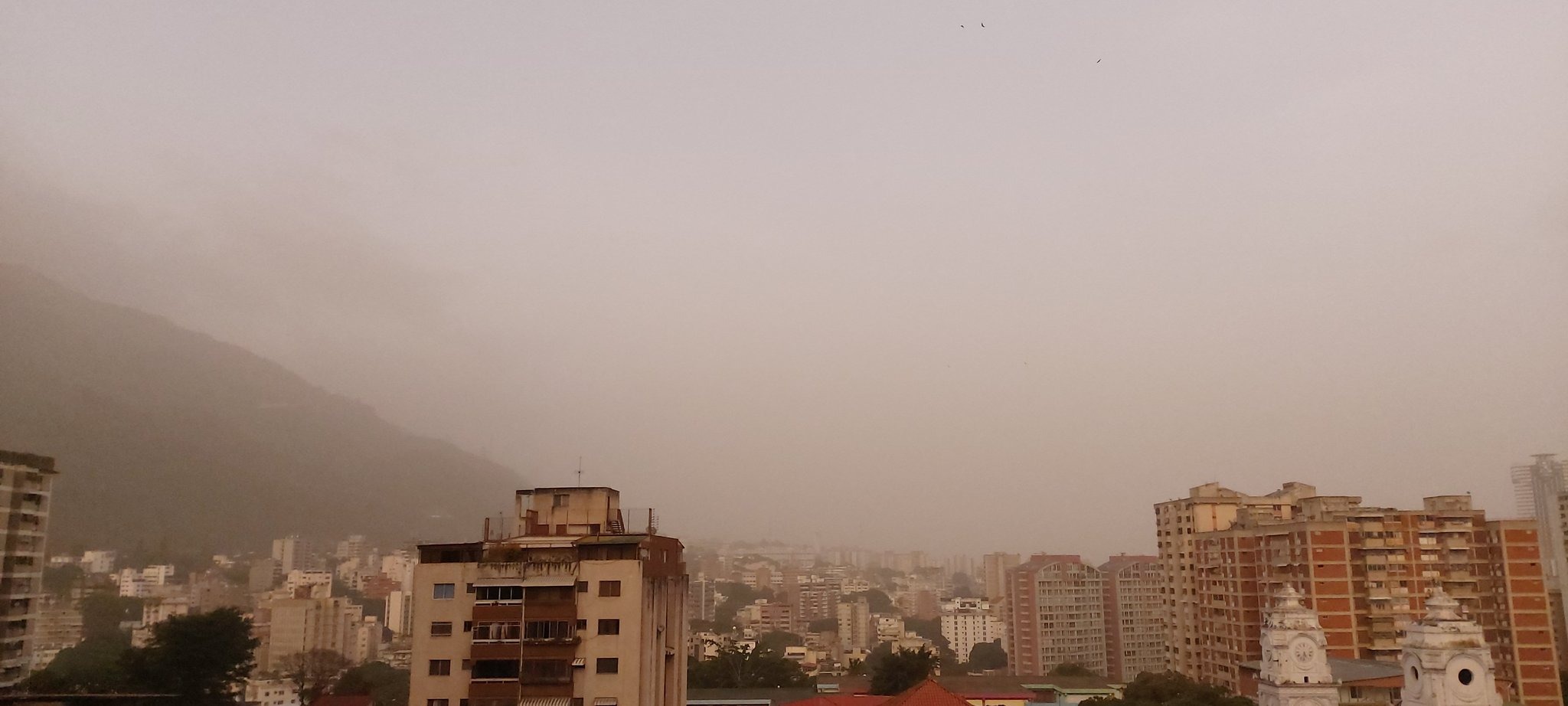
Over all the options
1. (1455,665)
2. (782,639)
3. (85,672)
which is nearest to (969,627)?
(782,639)

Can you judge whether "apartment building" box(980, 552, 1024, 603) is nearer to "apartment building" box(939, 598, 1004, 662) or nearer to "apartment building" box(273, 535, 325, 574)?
"apartment building" box(939, 598, 1004, 662)

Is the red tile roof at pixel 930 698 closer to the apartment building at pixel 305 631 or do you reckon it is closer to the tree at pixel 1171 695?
the tree at pixel 1171 695

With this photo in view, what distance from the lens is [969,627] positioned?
348ft

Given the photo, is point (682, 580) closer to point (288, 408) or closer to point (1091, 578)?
point (1091, 578)

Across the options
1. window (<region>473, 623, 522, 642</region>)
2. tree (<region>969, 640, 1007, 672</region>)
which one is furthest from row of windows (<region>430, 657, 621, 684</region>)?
tree (<region>969, 640, 1007, 672</region>)

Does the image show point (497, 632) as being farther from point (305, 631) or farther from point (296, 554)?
point (296, 554)

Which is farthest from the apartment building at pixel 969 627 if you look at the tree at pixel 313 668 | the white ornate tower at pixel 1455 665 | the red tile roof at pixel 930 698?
the white ornate tower at pixel 1455 665

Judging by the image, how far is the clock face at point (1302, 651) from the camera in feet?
80.6

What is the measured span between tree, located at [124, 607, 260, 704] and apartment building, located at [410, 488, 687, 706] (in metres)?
21.0

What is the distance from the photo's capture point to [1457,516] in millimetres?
41375

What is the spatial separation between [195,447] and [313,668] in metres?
50.3

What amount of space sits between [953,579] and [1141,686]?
139 metres

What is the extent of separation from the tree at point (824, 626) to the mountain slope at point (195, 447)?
1719 inches

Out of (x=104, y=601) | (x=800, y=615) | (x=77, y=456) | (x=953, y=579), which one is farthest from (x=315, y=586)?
(x=953, y=579)
